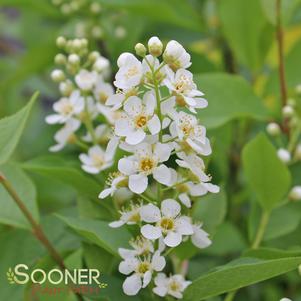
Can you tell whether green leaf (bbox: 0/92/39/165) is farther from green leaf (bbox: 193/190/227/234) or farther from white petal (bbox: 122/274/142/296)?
green leaf (bbox: 193/190/227/234)

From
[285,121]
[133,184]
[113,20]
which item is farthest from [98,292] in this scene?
[113,20]

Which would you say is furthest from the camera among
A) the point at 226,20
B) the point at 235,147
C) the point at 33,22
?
the point at 33,22

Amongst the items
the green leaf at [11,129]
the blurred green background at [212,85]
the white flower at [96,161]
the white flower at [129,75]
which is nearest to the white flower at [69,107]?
the white flower at [96,161]

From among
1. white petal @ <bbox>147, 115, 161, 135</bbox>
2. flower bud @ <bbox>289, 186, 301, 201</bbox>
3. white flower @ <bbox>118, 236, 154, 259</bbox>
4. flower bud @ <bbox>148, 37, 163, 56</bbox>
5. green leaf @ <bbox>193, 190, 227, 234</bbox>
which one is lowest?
flower bud @ <bbox>289, 186, 301, 201</bbox>

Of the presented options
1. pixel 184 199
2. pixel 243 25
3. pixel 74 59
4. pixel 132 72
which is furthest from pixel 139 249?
pixel 243 25

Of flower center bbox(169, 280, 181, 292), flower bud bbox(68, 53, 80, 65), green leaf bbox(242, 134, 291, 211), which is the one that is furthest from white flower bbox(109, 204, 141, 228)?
flower bud bbox(68, 53, 80, 65)

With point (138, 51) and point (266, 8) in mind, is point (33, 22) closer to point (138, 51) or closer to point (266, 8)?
point (266, 8)
